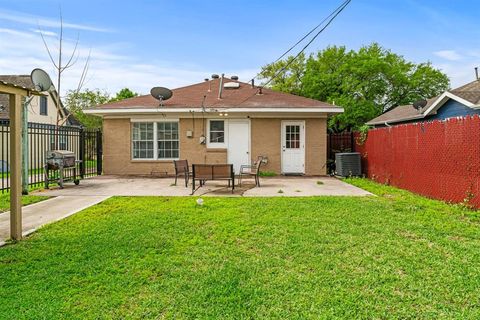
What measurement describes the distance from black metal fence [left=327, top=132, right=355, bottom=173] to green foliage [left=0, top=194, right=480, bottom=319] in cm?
886

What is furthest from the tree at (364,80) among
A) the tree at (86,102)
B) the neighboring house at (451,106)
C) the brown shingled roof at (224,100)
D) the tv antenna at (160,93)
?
the tv antenna at (160,93)

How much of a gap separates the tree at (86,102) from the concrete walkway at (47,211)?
22310 mm

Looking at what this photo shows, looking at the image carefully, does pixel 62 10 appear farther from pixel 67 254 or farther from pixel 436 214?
pixel 436 214

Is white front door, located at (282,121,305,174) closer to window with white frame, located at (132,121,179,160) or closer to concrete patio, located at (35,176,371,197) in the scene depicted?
concrete patio, located at (35,176,371,197)

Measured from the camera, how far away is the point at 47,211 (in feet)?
23.4

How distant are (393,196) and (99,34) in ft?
47.4

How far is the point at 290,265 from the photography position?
157 inches

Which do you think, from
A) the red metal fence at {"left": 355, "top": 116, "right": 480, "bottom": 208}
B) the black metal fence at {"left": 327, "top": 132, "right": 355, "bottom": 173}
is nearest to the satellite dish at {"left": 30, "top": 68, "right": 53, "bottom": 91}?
the red metal fence at {"left": 355, "top": 116, "right": 480, "bottom": 208}

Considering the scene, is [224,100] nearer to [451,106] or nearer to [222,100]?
[222,100]

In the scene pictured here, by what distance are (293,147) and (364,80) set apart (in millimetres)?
25506

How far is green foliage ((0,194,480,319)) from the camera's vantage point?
9.86 ft

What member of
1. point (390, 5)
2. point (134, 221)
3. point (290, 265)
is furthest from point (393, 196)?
point (134, 221)

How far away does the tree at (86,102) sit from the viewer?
97.8 ft

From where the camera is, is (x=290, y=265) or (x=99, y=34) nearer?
(x=290, y=265)
